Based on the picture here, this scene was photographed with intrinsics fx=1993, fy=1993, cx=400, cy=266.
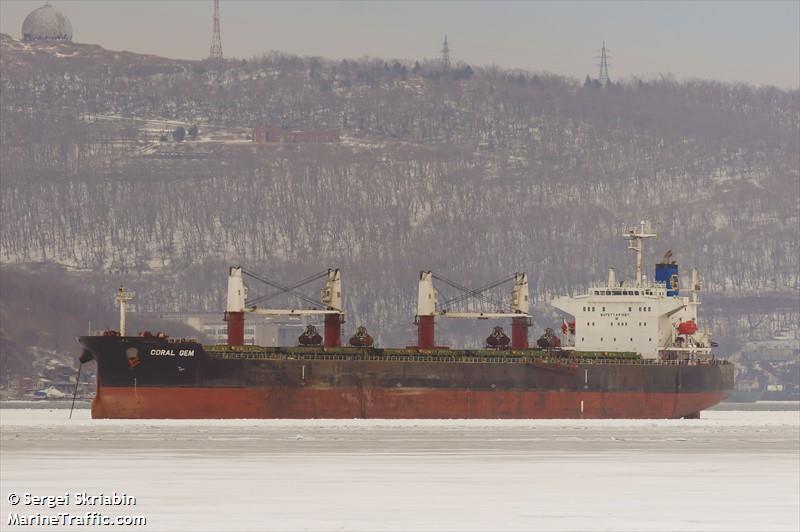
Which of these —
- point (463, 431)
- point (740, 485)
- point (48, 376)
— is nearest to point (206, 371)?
point (463, 431)

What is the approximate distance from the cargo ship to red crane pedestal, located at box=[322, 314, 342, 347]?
81mm

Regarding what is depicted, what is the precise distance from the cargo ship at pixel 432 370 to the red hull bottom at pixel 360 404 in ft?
0.16

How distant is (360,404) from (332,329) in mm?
9847

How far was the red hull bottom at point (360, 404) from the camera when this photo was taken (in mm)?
93375

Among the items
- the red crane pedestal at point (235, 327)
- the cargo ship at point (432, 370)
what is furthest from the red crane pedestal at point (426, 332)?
the red crane pedestal at point (235, 327)

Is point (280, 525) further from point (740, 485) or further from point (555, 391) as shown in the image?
point (555, 391)

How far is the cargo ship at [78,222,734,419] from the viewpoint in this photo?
93.7 metres

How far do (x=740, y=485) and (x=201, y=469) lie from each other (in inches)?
590

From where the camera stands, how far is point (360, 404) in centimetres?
9575

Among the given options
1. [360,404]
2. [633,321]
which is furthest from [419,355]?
[633,321]

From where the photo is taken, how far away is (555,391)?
100 meters

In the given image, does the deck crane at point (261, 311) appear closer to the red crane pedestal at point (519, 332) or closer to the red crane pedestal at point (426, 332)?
the red crane pedestal at point (426, 332)

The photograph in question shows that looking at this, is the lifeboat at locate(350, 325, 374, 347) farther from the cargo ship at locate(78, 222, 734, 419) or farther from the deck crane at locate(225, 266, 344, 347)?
the deck crane at locate(225, 266, 344, 347)

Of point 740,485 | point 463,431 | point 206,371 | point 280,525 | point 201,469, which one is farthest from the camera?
point 206,371
